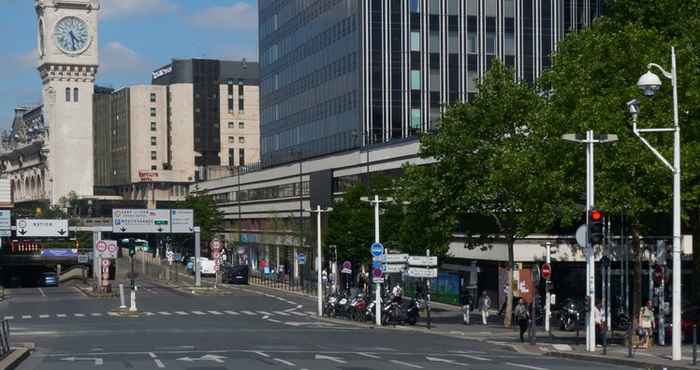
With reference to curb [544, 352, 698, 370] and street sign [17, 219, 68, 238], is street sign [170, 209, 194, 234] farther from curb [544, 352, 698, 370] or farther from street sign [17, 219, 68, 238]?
curb [544, 352, 698, 370]

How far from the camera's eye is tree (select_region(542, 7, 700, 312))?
41.9 metres

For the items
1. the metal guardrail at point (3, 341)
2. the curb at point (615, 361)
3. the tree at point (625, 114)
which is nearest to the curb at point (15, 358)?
the metal guardrail at point (3, 341)

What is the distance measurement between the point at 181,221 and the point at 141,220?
137 inches

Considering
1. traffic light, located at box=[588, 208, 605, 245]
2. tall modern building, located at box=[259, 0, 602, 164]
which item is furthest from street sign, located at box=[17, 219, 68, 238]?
traffic light, located at box=[588, 208, 605, 245]

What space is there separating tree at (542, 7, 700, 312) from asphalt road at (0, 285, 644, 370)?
6.90 meters

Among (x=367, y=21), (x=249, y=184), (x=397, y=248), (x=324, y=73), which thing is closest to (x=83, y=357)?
(x=397, y=248)

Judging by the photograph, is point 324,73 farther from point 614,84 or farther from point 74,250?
point 614,84

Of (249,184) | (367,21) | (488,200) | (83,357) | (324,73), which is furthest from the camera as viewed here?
(249,184)

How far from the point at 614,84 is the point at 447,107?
15151mm

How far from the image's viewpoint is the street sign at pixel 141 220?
10919 cm

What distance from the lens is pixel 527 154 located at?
51094 millimetres

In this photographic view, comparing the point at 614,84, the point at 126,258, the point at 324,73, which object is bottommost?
the point at 126,258

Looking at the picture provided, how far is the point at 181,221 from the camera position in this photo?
365 ft

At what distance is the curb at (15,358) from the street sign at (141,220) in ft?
227
